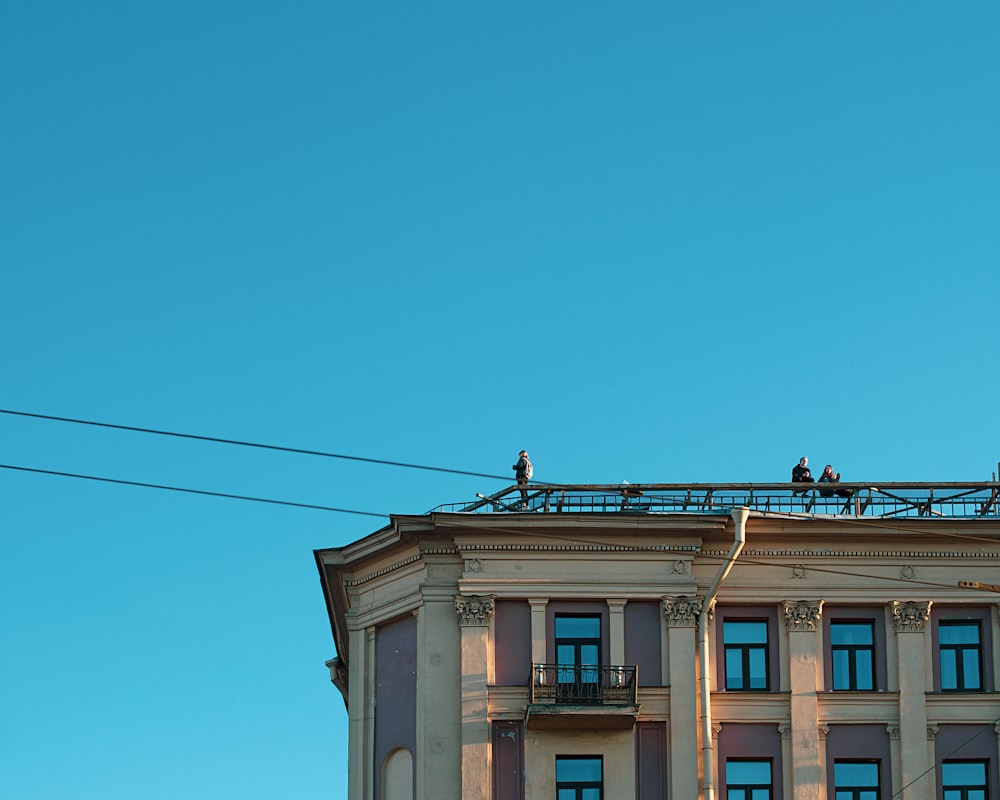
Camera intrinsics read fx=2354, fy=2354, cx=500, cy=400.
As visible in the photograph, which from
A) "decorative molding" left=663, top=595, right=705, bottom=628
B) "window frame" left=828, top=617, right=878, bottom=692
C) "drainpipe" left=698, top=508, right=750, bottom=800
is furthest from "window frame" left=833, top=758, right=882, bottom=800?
"decorative molding" left=663, top=595, right=705, bottom=628

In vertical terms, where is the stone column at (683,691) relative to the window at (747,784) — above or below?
above

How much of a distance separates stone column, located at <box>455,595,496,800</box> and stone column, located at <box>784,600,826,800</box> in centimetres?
743

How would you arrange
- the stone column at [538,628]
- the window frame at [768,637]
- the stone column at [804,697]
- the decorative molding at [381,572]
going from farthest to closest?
the decorative molding at [381,572]
the window frame at [768,637]
the stone column at [538,628]
the stone column at [804,697]

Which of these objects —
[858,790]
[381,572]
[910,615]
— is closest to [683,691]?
[858,790]

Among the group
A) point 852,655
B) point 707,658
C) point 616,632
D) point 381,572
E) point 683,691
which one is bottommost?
point 683,691

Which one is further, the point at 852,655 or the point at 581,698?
the point at 852,655

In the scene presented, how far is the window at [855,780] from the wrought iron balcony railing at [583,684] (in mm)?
5477

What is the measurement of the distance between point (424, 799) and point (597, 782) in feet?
13.6

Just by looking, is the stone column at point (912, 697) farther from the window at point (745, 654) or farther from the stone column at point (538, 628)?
the stone column at point (538, 628)

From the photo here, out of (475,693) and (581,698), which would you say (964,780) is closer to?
(581,698)

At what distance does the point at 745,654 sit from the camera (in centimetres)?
5797

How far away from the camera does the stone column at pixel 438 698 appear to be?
56.0 m

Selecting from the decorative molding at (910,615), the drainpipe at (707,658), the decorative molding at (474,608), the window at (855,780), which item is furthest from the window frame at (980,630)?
the decorative molding at (474,608)

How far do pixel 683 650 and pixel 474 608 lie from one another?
203 inches
